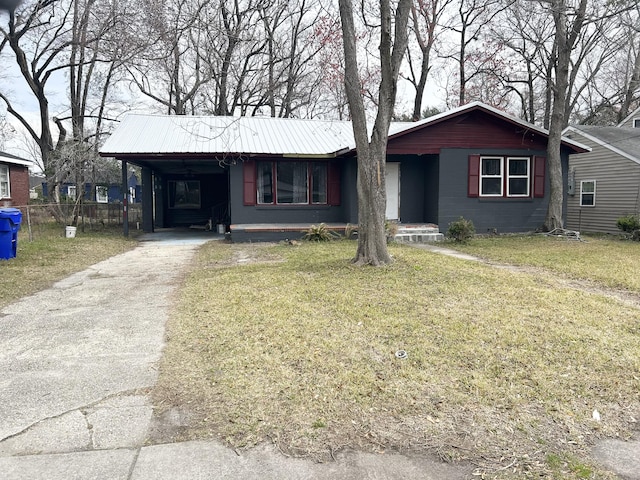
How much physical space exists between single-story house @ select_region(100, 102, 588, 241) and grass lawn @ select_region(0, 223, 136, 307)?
2.53m

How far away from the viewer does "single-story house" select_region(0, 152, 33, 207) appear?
Answer: 63.2ft

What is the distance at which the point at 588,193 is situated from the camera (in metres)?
17.3

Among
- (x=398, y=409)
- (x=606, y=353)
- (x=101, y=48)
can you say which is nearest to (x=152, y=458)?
(x=398, y=409)

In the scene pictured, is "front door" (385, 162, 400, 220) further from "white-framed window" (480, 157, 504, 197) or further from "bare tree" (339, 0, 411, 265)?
"bare tree" (339, 0, 411, 265)

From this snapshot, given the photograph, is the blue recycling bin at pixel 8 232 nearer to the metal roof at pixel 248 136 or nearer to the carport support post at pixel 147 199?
the metal roof at pixel 248 136

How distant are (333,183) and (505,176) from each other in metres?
5.06

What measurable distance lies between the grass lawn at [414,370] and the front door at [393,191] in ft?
25.7

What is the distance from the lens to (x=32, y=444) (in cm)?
264

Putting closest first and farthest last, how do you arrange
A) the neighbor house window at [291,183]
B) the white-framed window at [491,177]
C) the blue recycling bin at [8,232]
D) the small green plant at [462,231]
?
the blue recycling bin at [8,232], the small green plant at [462,231], the white-framed window at [491,177], the neighbor house window at [291,183]

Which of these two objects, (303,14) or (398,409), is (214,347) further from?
(303,14)

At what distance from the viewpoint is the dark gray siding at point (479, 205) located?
1352 centimetres

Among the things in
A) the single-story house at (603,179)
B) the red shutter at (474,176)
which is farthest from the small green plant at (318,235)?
the single-story house at (603,179)

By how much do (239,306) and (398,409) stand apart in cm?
293

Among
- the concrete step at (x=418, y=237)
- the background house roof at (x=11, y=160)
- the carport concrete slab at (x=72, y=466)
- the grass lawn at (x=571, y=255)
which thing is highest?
the background house roof at (x=11, y=160)
